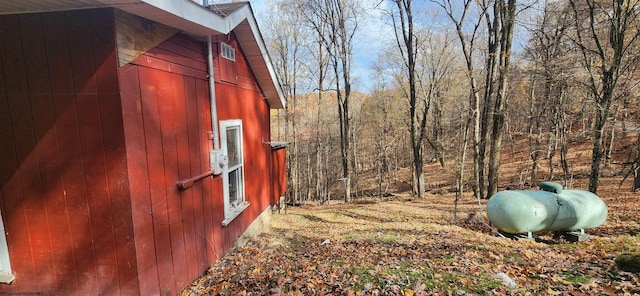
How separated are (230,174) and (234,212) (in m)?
0.80

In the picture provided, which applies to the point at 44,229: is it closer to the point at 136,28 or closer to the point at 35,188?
the point at 35,188

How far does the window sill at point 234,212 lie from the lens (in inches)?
217

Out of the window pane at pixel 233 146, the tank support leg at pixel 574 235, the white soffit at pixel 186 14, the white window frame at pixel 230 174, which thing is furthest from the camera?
the tank support leg at pixel 574 235

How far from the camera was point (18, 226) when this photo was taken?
3.49 m

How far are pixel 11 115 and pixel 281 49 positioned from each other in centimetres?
2189

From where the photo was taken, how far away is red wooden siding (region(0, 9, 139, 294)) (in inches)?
125

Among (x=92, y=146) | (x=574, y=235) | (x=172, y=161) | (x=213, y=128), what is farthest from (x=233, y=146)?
(x=574, y=235)

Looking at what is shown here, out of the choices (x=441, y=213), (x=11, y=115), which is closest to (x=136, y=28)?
(x=11, y=115)

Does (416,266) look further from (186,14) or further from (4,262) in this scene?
(4,262)

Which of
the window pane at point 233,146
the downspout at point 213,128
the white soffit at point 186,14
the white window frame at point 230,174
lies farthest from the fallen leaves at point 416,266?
the white soffit at point 186,14

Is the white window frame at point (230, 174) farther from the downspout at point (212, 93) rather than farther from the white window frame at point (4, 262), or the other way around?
the white window frame at point (4, 262)

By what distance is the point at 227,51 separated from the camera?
5.88 metres

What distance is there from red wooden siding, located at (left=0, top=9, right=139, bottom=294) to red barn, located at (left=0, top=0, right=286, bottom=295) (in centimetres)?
1

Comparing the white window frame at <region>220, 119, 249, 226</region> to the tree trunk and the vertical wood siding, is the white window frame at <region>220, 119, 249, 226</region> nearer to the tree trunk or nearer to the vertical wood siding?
the vertical wood siding
